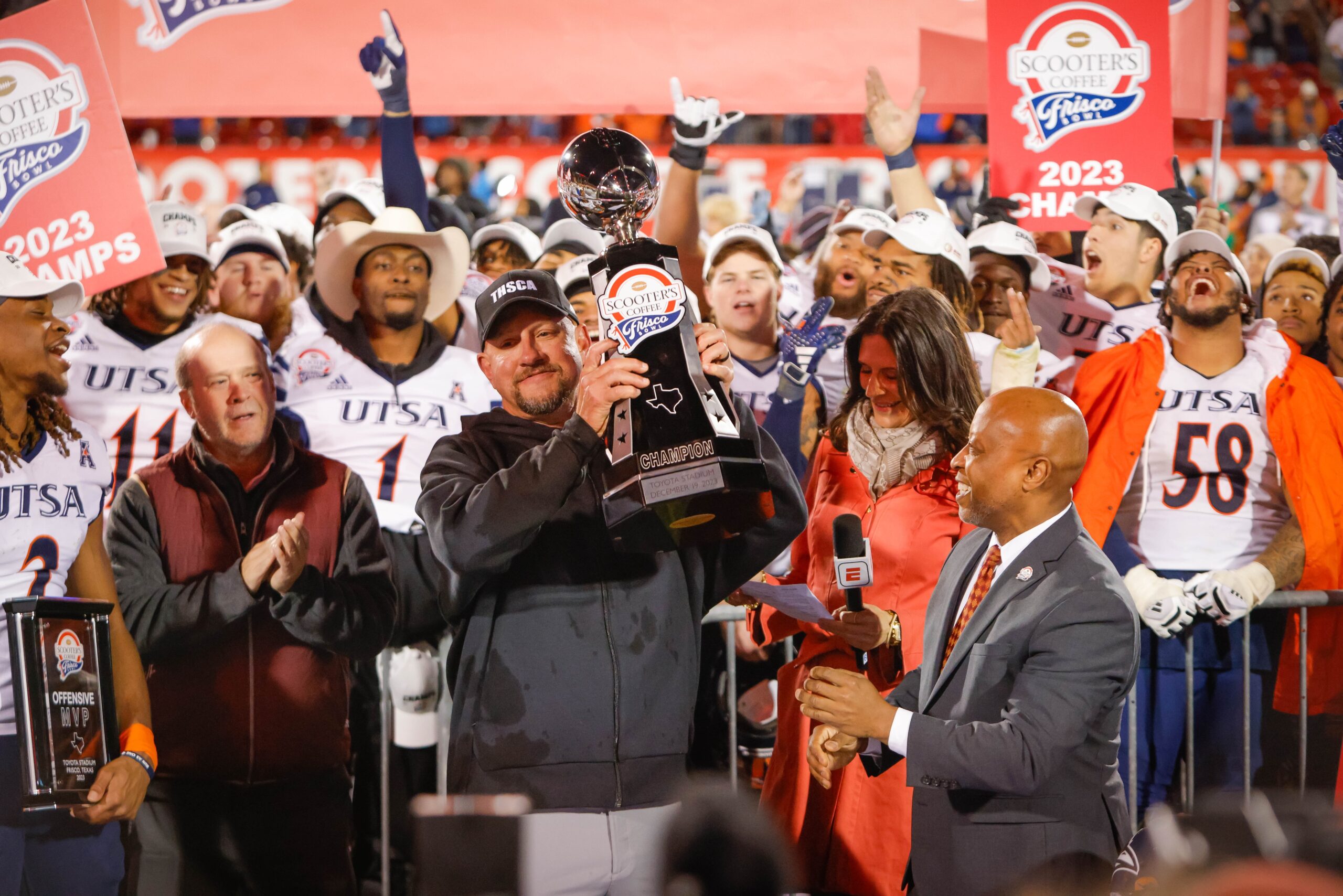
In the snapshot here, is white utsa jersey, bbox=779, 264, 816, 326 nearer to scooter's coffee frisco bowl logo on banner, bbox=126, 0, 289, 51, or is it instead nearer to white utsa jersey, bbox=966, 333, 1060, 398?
white utsa jersey, bbox=966, 333, 1060, 398

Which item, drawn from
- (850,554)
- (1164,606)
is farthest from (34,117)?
(1164,606)

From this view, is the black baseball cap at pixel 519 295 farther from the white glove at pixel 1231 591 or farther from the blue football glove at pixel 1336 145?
the blue football glove at pixel 1336 145

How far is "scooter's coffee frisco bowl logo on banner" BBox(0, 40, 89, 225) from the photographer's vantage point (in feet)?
15.6

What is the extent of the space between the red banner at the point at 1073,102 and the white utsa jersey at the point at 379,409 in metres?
2.57

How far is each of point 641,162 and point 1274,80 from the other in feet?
50.6

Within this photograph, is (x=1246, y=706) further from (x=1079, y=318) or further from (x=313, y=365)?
(x=313, y=365)

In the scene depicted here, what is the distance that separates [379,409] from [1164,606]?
306cm

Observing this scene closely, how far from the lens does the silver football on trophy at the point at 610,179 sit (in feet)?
9.20

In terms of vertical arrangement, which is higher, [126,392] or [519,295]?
[519,295]

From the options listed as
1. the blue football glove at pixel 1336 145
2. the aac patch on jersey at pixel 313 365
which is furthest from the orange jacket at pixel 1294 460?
the aac patch on jersey at pixel 313 365

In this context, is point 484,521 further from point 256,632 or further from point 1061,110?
point 1061,110

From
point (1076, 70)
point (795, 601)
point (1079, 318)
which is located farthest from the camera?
point (1079, 318)

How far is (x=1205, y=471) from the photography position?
495 cm

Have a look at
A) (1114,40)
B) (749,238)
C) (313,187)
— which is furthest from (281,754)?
(313,187)
